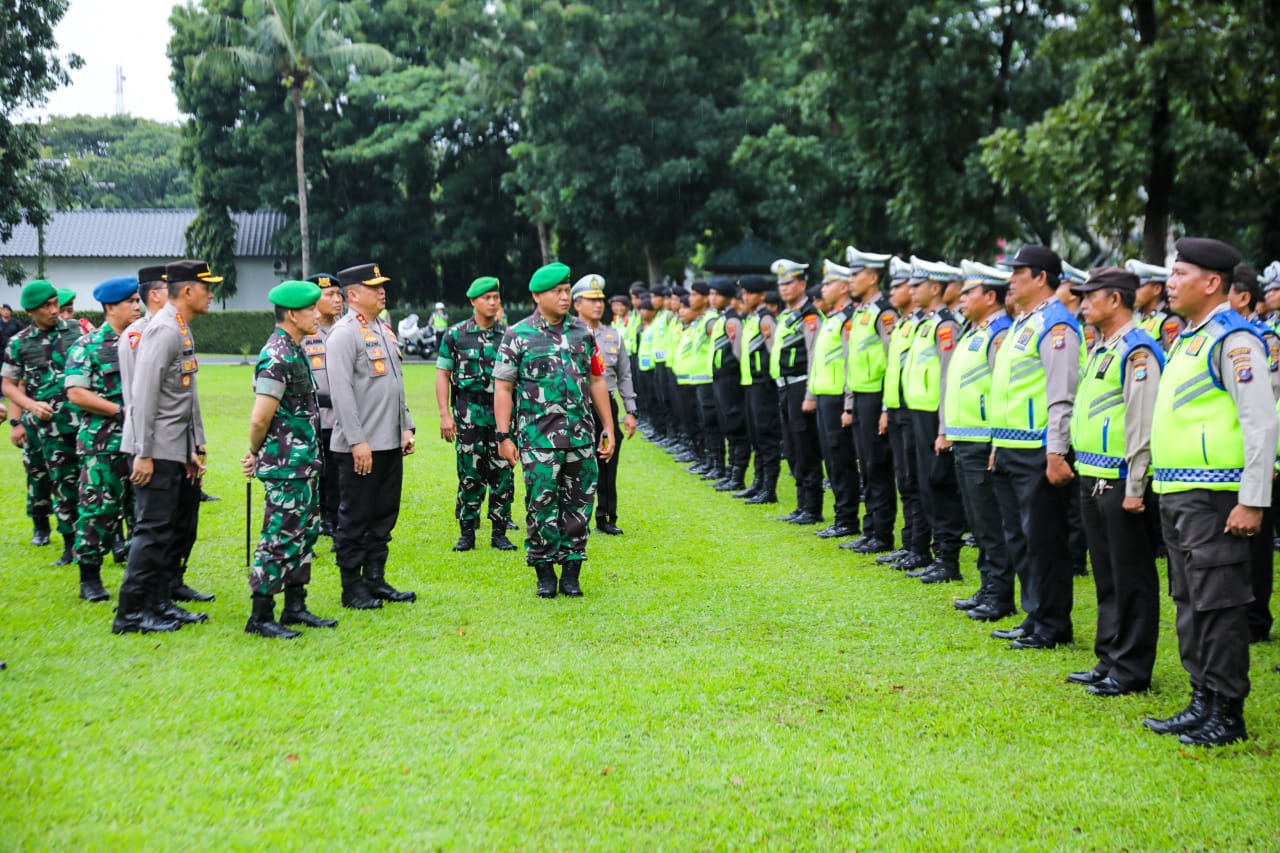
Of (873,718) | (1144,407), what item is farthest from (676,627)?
(1144,407)

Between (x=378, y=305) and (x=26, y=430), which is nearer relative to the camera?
(x=378, y=305)

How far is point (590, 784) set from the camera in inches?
172

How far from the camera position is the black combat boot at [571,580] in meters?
7.49

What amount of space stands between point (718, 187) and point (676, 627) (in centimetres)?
2602

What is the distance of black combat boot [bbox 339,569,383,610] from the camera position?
7.17 m

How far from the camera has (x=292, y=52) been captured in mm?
36344

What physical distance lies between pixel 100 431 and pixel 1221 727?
6496 millimetres

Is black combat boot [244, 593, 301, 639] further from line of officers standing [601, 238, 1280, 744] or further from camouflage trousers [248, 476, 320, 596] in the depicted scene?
line of officers standing [601, 238, 1280, 744]

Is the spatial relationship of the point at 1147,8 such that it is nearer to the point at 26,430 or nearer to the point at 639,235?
the point at 26,430

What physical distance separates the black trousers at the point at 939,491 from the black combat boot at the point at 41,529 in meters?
6.82

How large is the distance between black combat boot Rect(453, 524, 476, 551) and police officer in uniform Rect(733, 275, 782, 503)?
3.52 metres

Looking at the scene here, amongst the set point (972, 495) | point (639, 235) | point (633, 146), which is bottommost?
point (972, 495)

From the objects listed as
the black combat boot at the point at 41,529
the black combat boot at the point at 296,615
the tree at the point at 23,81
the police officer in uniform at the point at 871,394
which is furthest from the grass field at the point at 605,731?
the tree at the point at 23,81

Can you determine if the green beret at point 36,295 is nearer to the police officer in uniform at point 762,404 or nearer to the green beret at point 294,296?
the green beret at point 294,296
